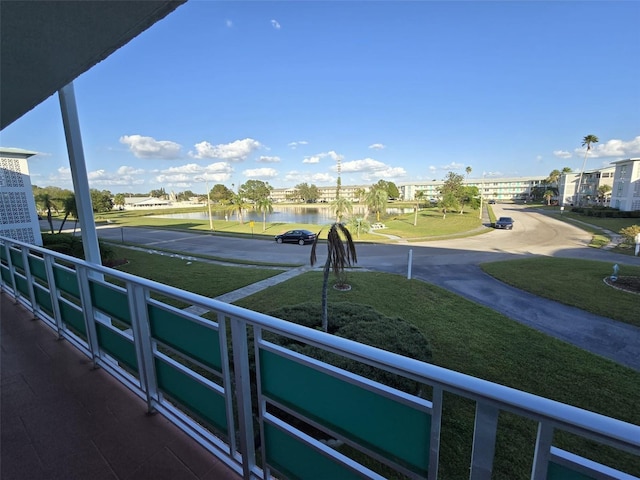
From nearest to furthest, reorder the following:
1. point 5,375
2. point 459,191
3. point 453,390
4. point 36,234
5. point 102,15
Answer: point 453,390 → point 102,15 → point 5,375 → point 36,234 → point 459,191

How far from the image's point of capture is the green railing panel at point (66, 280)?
2775mm

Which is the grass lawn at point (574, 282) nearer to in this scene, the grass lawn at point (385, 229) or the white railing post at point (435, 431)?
the white railing post at point (435, 431)

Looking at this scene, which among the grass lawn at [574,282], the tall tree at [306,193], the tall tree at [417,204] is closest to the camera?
the grass lawn at [574,282]

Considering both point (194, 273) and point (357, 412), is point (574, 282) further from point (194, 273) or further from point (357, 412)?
point (194, 273)

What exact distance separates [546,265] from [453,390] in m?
15.0

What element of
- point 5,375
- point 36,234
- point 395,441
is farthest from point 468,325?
point 36,234

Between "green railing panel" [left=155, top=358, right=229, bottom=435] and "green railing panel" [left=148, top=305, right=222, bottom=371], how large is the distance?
0.20m

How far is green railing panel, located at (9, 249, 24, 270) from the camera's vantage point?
3958 millimetres

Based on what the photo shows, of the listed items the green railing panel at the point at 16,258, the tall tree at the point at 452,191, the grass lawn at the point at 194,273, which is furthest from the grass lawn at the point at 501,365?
the tall tree at the point at 452,191

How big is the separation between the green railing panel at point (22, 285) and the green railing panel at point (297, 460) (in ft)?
14.2

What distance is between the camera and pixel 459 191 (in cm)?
4416

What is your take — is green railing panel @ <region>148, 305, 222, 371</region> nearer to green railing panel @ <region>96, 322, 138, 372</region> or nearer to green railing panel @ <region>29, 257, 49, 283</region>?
green railing panel @ <region>96, 322, 138, 372</region>

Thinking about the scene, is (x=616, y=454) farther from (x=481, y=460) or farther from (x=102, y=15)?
(x=102, y=15)

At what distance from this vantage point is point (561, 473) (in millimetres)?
793
